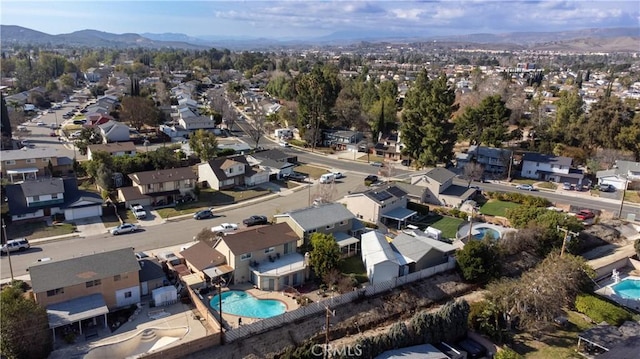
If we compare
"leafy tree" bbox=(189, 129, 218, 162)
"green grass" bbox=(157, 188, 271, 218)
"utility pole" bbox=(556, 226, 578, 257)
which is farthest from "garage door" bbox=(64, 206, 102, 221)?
"utility pole" bbox=(556, 226, 578, 257)

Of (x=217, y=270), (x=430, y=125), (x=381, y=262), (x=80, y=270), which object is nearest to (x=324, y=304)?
(x=381, y=262)

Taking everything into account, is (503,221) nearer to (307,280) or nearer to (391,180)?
(391,180)

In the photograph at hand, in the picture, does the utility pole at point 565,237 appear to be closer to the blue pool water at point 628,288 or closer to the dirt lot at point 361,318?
the blue pool water at point 628,288

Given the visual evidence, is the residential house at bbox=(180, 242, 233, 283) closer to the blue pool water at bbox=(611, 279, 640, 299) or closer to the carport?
the carport

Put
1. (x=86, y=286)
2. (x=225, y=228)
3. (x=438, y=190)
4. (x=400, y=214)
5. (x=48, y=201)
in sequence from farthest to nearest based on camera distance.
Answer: (x=438, y=190) → (x=400, y=214) → (x=48, y=201) → (x=225, y=228) → (x=86, y=286)

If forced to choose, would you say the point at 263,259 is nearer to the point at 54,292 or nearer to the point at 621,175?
the point at 54,292
